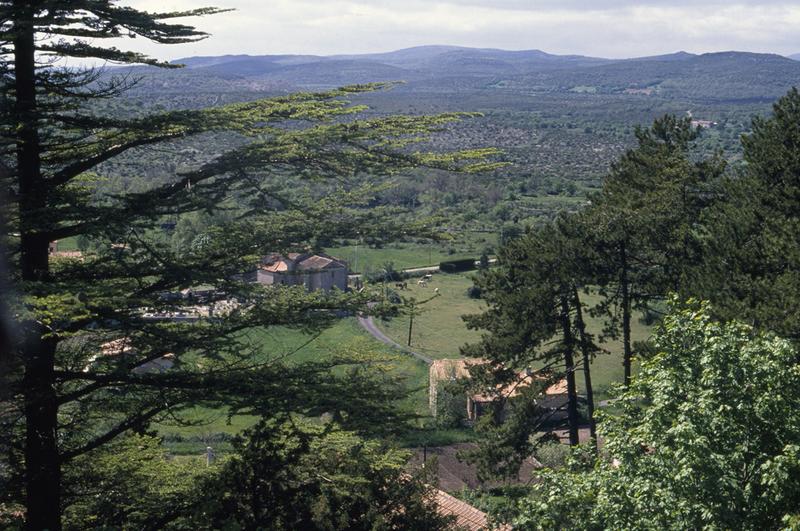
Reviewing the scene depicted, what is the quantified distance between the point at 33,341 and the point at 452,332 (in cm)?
3537

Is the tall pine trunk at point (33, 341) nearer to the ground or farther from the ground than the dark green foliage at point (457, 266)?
farther from the ground

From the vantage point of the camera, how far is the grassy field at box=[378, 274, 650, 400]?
113ft

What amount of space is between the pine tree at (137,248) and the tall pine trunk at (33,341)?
1cm

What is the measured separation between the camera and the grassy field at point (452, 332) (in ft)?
113

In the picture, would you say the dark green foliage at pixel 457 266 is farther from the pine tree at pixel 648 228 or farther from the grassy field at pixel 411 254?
the pine tree at pixel 648 228

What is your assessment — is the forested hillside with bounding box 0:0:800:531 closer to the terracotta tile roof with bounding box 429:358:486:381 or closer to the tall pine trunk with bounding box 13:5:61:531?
the tall pine trunk with bounding box 13:5:61:531

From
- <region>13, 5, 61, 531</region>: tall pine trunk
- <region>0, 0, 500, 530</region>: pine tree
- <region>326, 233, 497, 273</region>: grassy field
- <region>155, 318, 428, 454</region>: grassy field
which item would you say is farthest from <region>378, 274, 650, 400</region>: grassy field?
<region>13, 5, 61, 531</region>: tall pine trunk

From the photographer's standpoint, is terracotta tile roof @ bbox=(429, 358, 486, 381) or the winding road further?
the winding road

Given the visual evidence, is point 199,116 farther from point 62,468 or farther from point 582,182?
point 582,182

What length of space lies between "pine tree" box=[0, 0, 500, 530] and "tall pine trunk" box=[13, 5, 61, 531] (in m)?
0.01

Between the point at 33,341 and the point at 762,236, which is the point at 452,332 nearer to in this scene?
the point at 762,236

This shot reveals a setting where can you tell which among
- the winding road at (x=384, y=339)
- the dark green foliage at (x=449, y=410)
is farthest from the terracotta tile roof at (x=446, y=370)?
the winding road at (x=384, y=339)

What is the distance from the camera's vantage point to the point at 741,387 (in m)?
7.68

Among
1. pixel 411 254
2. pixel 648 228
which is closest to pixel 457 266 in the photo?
pixel 411 254
